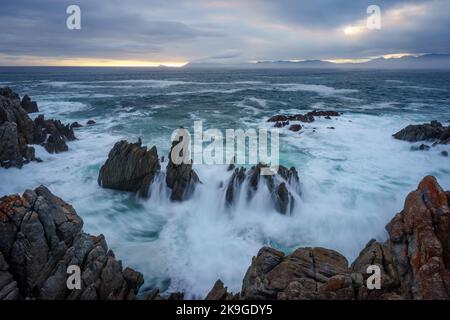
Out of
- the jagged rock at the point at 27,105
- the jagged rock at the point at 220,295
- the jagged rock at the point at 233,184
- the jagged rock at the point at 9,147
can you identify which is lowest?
the jagged rock at the point at 220,295

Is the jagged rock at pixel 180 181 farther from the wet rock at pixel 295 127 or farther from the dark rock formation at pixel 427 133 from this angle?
the dark rock formation at pixel 427 133

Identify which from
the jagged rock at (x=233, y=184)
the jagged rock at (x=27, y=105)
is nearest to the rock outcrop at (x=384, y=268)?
the jagged rock at (x=233, y=184)

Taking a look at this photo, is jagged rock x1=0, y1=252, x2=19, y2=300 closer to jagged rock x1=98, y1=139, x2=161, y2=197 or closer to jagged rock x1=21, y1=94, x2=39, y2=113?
jagged rock x1=98, y1=139, x2=161, y2=197

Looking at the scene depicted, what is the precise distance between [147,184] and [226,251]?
27.6 ft

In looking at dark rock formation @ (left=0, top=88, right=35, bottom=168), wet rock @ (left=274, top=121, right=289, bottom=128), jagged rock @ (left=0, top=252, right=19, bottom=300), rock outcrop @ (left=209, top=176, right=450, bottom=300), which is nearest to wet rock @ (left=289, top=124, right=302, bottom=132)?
wet rock @ (left=274, top=121, right=289, bottom=128)

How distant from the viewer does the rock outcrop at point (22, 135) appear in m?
24.0

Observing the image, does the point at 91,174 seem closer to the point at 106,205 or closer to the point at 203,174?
the point at 106,205

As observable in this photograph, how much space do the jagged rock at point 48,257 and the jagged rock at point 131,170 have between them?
927 cm

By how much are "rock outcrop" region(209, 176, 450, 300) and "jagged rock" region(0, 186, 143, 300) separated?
4054mm

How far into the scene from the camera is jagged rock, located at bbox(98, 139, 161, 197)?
72.0ft

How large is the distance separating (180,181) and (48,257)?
10.6 m

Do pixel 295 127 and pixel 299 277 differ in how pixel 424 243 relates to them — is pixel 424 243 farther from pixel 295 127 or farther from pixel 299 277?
pixel 295 127

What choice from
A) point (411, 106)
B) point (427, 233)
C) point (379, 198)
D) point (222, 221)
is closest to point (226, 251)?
point (222, 221)

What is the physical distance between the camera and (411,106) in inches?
2372
